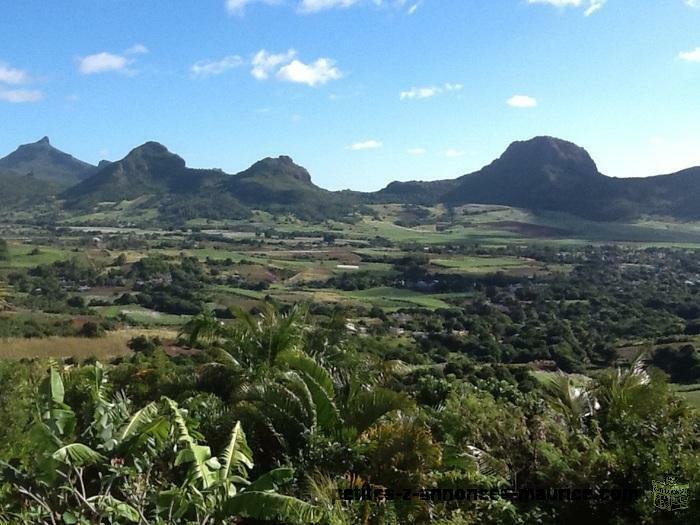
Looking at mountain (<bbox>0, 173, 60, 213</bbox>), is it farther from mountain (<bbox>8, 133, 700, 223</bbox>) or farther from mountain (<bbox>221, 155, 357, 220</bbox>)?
mountain (<bbox>221, 155, 357, 220</bbox>)

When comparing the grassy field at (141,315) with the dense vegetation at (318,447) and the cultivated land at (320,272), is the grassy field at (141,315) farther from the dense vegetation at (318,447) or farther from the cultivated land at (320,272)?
the dense vegetation at (318,447)

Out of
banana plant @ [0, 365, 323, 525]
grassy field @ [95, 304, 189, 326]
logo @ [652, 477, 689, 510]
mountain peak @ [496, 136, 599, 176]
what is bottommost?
grassy field @ [95, 304, 189, 326]

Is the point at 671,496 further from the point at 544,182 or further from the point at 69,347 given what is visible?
the point at 544,182

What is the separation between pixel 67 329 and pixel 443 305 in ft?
108

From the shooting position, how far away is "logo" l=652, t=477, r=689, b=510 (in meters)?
5.69

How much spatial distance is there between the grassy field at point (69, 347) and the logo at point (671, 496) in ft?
94.5

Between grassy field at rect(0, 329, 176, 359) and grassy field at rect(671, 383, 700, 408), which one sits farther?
grassy field at rect(0, 329, 176, 359)

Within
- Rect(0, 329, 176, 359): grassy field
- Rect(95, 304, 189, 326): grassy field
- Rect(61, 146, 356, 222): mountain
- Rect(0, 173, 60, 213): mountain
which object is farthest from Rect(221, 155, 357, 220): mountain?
Rect(0, 329, 176, 359): grassy field

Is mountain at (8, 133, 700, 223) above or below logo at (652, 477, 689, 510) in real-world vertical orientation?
above

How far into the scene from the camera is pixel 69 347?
3447 cm

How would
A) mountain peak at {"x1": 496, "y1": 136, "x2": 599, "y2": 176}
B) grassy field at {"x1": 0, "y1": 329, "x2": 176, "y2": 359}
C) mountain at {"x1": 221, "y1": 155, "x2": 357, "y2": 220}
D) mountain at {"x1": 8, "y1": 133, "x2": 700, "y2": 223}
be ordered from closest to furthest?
1. grassy field at {"x1": 0, "y1": 329, "x2": 176, "y2": 359}
2. mountain at {"x1": 8, "y1": 133, "x2": 700, "y2": 223}
3. mountain at {"x1": 221, "y1": 155, "x2": 357, "y2": 220}
4. mountain peak at {"x1": 496, "y1": 136, "x2": 599, "y2": 176}

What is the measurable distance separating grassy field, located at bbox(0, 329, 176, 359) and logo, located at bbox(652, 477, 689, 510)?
28.8 m

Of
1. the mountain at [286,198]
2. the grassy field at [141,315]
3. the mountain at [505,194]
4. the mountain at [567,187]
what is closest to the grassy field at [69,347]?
the grassy field at [141,315]

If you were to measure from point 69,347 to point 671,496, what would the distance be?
33977 millimetres
